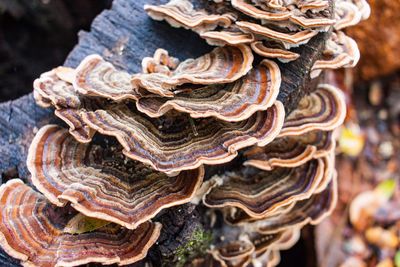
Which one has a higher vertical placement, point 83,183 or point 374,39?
point 83,183

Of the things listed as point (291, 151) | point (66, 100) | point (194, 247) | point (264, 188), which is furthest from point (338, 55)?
point (66, 100)

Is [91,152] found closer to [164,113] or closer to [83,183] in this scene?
[83,183]

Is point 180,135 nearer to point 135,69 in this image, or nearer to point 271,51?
point 271,51

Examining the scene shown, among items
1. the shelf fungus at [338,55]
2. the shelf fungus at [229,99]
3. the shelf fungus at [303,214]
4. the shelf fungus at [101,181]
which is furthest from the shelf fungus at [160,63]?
the shelf fungus at [303,214]


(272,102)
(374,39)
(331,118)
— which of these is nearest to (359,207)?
(374,39)

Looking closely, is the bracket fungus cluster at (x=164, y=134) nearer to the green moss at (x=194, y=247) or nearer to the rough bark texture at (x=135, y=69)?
the rough bark texture at (x=135, y=69)

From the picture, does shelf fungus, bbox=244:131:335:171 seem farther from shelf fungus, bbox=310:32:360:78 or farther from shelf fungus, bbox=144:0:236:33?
shelf fungus, bbox=144:0:236:33
